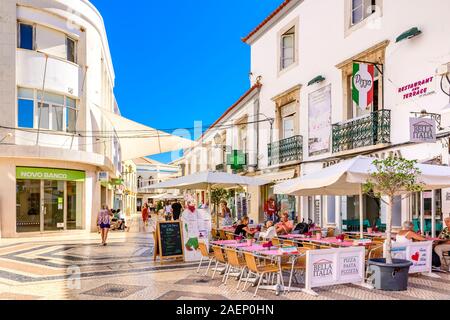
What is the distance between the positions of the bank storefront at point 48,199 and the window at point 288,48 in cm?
1042

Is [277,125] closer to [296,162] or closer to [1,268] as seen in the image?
[296,162]

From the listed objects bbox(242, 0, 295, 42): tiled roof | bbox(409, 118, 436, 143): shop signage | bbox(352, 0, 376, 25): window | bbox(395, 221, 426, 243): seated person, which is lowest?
bbox(395, 221, 426, 243): seated person

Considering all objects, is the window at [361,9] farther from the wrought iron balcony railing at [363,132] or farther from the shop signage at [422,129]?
the shop signage at [422,129]

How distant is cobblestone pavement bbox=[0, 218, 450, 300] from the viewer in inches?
298

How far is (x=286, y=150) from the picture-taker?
747 inches

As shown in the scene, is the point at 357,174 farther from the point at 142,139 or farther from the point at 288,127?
the point at 142,139

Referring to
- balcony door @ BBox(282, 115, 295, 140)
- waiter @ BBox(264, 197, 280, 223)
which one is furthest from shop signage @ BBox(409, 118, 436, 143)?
waiter @ BBox(264, 197, 280, 223)

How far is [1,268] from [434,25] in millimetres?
11854

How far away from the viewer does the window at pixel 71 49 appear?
68.0ft

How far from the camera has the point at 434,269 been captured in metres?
9.52

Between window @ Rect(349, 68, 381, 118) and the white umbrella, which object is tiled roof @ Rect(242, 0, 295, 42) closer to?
window @ Rect(349, 68, 381, 118)

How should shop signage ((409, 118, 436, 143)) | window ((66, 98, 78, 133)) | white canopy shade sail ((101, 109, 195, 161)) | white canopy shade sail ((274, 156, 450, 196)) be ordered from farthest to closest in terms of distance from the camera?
window ((66, 98, 78, 133)) < white canopy shade sail ((101, 109, 195, 161)) < shop signage ((409, 118, 436, 143)) < white canopy shade sail ((274, 156, 450, 196))

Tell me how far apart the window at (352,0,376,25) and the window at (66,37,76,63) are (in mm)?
12509

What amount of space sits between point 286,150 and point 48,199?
1039 centimetres
